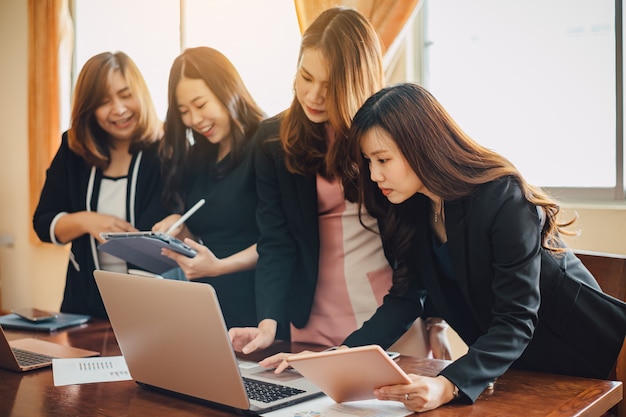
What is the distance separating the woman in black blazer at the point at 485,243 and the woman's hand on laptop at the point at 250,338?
0.46 meters

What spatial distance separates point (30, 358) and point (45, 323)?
48 cm

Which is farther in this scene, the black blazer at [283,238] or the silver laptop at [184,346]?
the black blazer at [283,238]

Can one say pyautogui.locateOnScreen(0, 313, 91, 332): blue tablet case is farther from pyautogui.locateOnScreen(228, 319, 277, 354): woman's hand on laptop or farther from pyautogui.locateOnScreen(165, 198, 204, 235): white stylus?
pyautogui.locateOnScreen(228, 319, 277, 354): woman's hand on laptop

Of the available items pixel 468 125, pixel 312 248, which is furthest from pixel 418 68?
pixel 312 248

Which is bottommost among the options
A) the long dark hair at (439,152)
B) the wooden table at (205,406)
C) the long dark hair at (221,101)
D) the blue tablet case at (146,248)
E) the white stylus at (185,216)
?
the wooden table at (205,406)

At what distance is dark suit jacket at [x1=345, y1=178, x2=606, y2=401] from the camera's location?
1439mm

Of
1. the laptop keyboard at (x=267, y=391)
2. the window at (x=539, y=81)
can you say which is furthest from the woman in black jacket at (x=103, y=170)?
the window at (x=539, y=81)

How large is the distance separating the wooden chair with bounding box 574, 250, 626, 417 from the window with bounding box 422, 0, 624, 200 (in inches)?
43.8

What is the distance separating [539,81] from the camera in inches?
118

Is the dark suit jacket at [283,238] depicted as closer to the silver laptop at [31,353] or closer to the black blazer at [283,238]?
the black blazer at [283,238]

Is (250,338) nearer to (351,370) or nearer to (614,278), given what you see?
(351,370)

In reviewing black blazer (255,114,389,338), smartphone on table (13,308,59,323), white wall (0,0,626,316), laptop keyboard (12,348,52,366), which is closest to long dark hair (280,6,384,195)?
black blazer (255,114,389,338)

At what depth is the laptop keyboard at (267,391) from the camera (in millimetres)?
1424

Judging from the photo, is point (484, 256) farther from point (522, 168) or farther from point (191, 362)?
point (522, 168)
